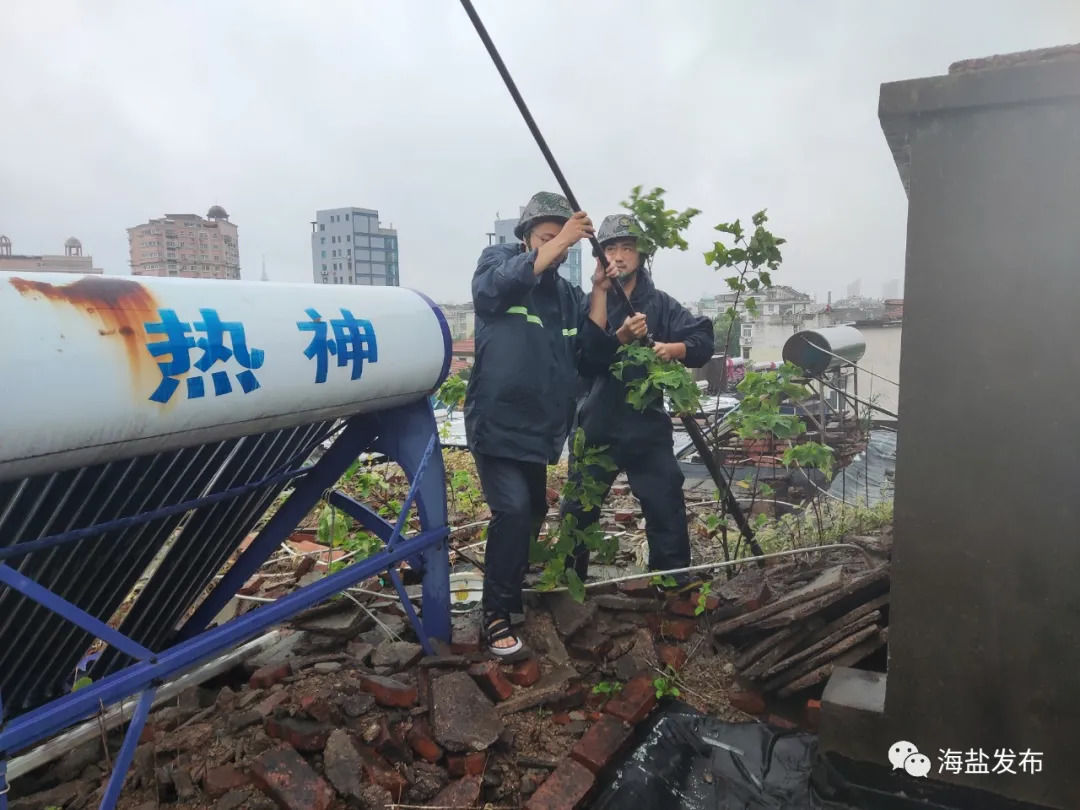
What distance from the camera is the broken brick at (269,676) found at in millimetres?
2982

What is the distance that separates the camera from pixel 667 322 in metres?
3.76

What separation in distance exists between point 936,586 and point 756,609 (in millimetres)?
1013

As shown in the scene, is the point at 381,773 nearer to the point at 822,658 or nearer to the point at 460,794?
the point at 460,794

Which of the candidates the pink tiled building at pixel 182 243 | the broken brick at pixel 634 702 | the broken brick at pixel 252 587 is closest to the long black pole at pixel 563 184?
the broken brick at pixel 634 702

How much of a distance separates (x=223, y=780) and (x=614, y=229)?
292cm

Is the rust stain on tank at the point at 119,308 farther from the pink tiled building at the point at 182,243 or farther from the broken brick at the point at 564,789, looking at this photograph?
the pink tiled building at the point at 182,243

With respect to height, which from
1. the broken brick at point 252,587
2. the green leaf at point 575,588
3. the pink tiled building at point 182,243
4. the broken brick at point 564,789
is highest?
the pink tiled building at point 182,243

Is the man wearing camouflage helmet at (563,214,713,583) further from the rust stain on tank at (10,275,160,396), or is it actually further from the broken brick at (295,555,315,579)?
the rust stain on tank at (10,275,160,396)

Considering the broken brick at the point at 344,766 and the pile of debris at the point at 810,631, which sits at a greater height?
the pile of debris at the point at 810,631

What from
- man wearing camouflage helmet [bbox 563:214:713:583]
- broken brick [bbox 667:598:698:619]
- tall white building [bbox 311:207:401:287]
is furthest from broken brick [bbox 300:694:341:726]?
tall white building [bbox 311:207:401:287]

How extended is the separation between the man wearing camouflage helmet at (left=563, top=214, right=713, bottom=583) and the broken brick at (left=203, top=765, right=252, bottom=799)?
6.09 ft

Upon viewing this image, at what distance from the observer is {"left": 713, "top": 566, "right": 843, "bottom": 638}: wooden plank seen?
3018 mm

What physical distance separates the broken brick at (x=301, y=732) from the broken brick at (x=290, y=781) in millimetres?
72

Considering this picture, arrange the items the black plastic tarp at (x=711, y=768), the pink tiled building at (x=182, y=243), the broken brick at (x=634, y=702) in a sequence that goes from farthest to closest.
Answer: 1. the pink tiled building at (x=182, y=243)
2. the broken brick at (x=634, y=702)
3. the black plastic tarp at (x=711, y=768)
